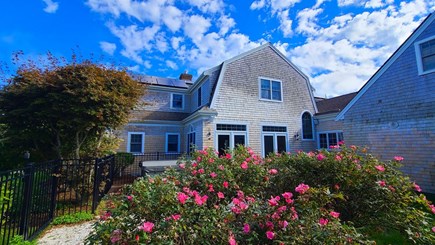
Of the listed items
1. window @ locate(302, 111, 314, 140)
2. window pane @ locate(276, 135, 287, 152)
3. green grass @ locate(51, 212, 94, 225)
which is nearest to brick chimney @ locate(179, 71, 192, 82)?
window pane @ locate(276, 135, 287, 152)

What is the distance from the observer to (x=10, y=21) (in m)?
6.86

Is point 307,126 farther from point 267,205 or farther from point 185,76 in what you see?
point 267,205

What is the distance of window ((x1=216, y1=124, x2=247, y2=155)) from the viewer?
40.1 ft

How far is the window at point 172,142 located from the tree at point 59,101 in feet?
25.3

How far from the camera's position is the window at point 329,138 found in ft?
44.0

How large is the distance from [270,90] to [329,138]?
546 centimetres

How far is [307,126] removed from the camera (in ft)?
49.3

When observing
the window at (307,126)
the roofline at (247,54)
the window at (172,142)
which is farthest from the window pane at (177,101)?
the window at (307,126)

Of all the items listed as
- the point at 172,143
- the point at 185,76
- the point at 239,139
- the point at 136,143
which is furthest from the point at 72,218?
the point at 185,76

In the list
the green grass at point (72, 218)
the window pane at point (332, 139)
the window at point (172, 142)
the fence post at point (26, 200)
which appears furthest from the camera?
the window at point (172, 142)

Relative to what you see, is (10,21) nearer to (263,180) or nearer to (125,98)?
(125,98)

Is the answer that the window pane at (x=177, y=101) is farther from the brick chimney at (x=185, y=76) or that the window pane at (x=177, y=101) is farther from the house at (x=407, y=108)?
the house at (x=407, y=108)

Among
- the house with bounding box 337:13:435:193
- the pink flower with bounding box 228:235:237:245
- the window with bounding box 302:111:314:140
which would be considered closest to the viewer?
the pink flower with bounding box 228:235:237:245

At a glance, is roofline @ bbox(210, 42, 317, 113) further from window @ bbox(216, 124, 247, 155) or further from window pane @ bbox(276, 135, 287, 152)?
window pane @ bbox(276, 135, 287, 152)
